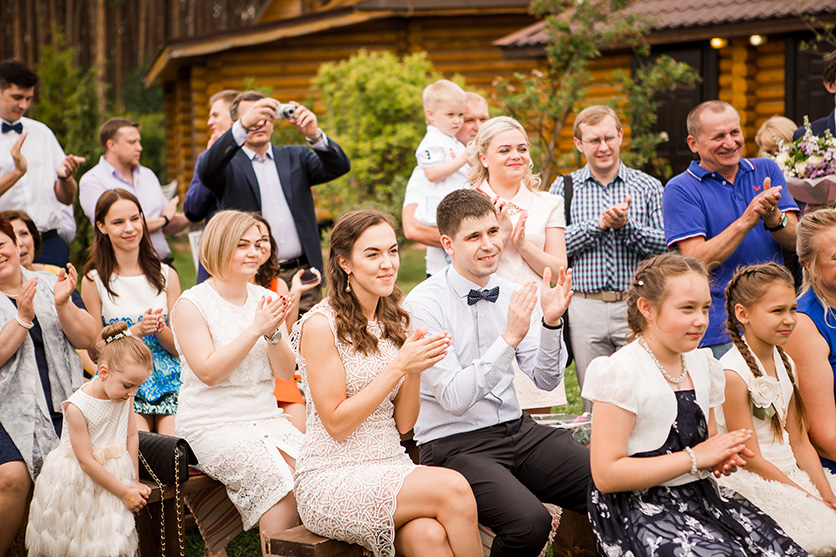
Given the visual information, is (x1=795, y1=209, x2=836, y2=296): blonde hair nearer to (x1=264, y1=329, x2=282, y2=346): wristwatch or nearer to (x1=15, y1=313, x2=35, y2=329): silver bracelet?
A: (x1=264, y1=329, x2=282, y2=346): wristwatch

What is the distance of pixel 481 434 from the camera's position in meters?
3.29

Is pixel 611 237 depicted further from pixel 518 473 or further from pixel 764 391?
pixel 518 473

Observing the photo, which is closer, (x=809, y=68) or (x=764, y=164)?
(x=764, y=164)

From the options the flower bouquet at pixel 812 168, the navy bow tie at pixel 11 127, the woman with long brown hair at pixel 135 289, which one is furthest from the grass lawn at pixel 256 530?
the navy bow tie at pixel 11 127

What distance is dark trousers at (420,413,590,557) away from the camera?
295 centimetres

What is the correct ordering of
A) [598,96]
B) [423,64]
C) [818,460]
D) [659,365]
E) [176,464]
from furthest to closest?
[423,64], [598,96], [176,464], [818,460], [659,365]

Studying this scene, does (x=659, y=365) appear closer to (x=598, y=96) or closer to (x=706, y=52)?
(x=706, y=52)

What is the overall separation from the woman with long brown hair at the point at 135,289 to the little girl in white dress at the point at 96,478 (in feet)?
2.03

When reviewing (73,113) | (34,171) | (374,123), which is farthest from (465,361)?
(73,113)

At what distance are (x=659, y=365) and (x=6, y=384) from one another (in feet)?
8.95

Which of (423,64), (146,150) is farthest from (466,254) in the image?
(146,150)

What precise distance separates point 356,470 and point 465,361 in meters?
0.69

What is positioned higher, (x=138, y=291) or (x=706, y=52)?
(x=706, y=52)

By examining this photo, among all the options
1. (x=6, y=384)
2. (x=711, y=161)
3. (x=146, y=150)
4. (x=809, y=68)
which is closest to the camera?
(x=6, y=384)
